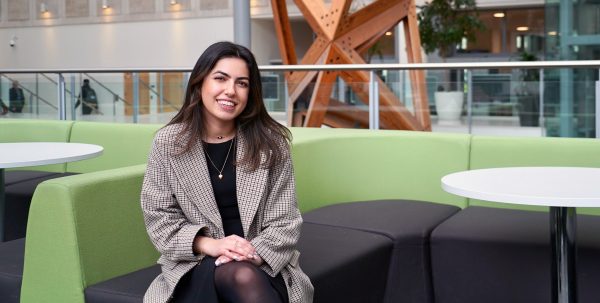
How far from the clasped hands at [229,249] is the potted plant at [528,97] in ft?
16.1

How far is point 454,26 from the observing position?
16141 mm

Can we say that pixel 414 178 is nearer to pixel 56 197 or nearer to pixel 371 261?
pixel 371 261

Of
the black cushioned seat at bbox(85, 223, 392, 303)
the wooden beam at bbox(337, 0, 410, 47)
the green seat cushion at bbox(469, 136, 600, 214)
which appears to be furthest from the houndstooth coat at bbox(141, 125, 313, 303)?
the wooden beam at bbox(337, 0, 410, 47)

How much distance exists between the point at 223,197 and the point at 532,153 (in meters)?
2.10

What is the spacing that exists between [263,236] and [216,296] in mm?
242

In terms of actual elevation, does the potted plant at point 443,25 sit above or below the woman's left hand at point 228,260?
above

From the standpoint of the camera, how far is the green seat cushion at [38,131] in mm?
5465

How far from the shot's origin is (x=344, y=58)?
912cm

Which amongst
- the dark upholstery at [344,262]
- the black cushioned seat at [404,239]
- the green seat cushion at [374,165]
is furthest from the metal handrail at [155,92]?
the dark upholstery at [344,262]

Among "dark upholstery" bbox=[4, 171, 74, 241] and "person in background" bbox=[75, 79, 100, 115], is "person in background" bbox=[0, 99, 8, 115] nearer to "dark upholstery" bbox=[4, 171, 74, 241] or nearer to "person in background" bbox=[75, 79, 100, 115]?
"person in background" bbox=[75, 79, 100, 115]

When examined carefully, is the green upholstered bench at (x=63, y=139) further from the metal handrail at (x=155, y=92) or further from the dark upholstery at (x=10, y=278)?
the metal handrail at (x=155, y=92)

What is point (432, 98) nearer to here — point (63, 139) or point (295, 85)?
point (295, 85)

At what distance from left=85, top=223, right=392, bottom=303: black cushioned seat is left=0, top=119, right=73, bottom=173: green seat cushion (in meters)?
2.61

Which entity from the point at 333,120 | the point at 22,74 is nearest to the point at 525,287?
the point at 333,120
